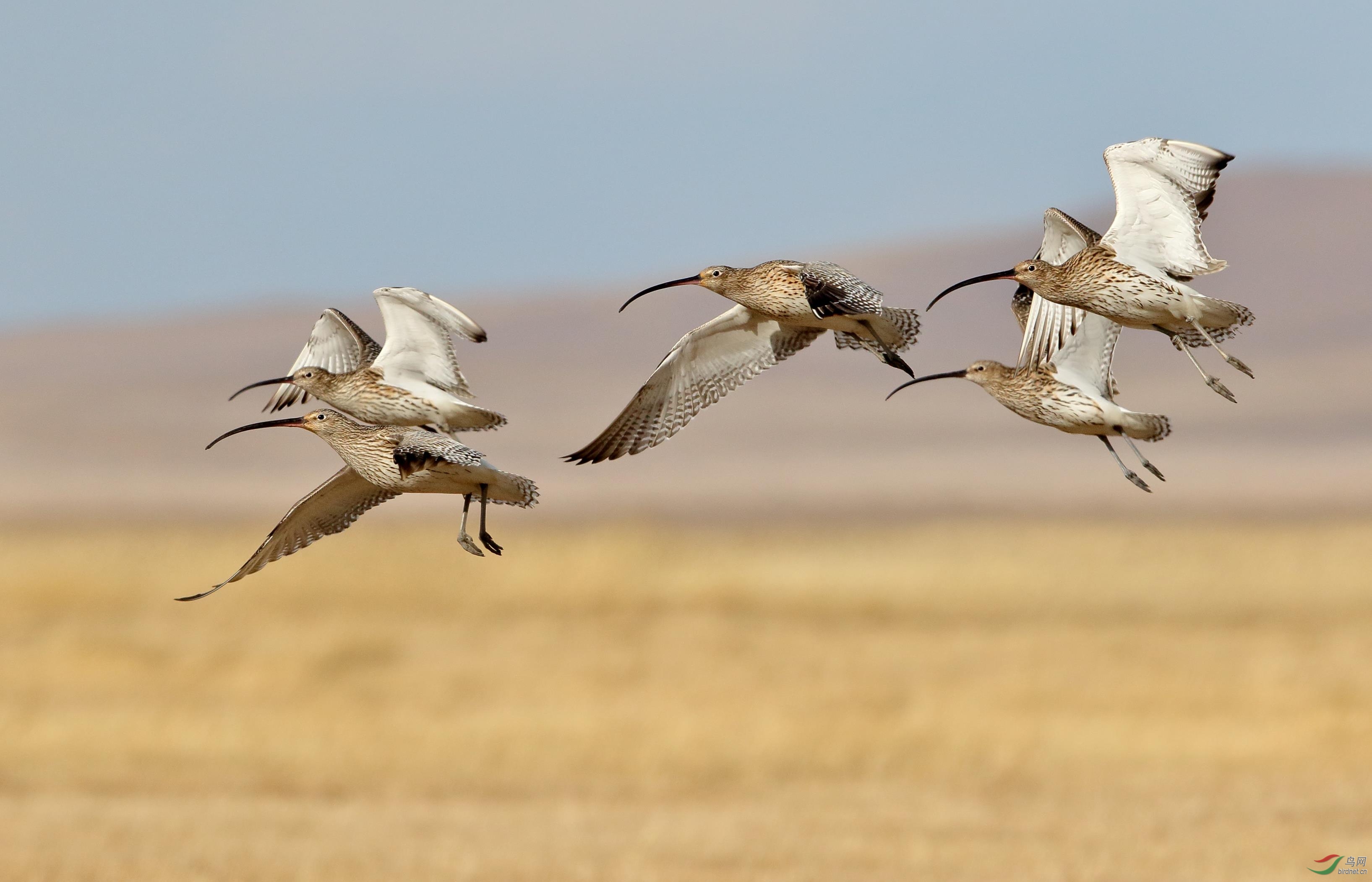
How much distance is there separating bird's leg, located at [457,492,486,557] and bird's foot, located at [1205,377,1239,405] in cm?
167

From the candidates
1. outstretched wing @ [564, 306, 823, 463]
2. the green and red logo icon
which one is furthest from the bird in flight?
the green and red logo icon

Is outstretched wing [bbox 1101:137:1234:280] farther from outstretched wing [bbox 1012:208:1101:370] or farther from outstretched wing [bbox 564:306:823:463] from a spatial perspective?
outstretched wing [bbox 564:306:823:463]

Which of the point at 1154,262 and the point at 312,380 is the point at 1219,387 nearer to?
the point at 1154,262

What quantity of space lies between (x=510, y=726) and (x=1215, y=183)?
158ft

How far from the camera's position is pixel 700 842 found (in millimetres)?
43656

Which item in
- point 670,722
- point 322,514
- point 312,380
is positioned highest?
point 312,380

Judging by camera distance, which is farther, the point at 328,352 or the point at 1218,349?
the point at 328,352

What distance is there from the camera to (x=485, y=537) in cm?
406

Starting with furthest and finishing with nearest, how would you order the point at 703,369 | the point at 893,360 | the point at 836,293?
the point at 703,369, the point at 893,360, the point at 836,293

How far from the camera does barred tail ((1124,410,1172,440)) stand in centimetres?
396

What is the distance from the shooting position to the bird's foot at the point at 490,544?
3847mm

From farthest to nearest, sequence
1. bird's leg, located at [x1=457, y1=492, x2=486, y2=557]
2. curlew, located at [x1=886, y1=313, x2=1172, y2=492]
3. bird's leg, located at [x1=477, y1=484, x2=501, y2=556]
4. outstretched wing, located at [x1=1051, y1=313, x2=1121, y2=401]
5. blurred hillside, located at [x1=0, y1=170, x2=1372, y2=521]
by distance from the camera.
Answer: blurred hillside, located at [x1=0, y1=170, x2=1372, y2=521] → outstretched wing, located at [x1=1051, y1=313, x2=1121, y2=401] → bird's leg, located at [x1=457, y1=492, x2=486, y2=557] → curlew, located at [x1=886, y1=313, x2=1172, y2=492] → bird's leg, located at [x1=477, y1=484, x2=501, y2=556]

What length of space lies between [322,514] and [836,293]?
1.80 m

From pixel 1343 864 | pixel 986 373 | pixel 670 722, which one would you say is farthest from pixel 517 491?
pixel 670 722
